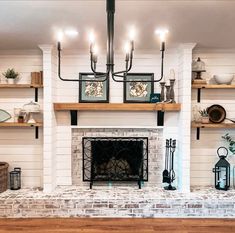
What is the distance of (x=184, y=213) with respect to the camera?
12.8 ft

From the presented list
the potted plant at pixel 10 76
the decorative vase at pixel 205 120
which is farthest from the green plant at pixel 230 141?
the potted plant at pixel 10 76

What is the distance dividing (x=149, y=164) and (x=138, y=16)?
2.36 metres

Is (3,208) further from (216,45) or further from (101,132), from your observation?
(216,45)

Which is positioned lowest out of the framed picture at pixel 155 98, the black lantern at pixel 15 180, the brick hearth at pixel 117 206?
the brick hearth at pixel 117 206

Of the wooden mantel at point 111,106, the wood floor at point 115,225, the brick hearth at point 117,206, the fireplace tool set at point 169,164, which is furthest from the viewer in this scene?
the fireplace tool set at point 169,164

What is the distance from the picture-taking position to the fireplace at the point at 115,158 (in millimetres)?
4434

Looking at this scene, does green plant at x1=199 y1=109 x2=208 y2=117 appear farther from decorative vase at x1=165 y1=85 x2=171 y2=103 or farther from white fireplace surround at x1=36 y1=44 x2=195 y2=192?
decorative vase at x1=165 y1=85 x2=171 y2=103

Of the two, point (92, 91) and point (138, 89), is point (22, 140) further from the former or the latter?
point (138, 89)

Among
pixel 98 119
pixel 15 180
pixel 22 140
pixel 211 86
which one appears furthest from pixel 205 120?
pixel 15 180

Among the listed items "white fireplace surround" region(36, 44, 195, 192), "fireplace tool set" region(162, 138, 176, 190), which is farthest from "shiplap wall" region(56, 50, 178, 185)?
"fireplace tool set" region(162, 138, 176, 190)

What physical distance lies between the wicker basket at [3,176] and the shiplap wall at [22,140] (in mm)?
216

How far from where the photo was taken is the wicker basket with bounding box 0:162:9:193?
4129 millimetres

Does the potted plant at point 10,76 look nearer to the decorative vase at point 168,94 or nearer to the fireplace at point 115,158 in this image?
the fireplace at point 115,158

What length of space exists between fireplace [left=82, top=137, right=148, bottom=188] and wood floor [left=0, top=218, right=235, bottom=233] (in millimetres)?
757
